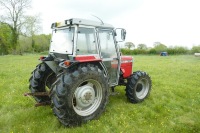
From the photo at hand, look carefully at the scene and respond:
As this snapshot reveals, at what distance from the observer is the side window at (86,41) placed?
481 centimetres

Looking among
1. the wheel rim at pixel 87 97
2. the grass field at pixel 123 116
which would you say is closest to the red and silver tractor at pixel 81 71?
the wheel rim at pixel 87 97

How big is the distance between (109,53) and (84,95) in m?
1.42

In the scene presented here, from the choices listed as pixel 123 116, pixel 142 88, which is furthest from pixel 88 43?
pixel 142 88

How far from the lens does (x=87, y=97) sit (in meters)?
4.77

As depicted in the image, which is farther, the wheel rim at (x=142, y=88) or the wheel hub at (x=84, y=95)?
the wheel rim at (x=142, y=88)

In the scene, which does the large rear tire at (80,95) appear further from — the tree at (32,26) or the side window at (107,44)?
the tree at (32,26)

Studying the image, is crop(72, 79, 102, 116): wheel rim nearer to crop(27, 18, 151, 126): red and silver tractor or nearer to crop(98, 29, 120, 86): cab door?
crop(27, 18, 151, 126): red and silver tractor

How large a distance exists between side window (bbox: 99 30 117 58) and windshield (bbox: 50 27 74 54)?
2.71 ft

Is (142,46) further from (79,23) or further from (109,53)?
(79,23)

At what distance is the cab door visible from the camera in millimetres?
5331

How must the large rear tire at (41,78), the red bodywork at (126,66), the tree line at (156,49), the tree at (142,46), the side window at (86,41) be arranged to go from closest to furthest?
the side window at (86,41), the large rear tire at (41,78), the red bodywork at (126,66), the tree line at (156,49), the tree at (142,46)

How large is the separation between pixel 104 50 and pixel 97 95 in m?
1.19

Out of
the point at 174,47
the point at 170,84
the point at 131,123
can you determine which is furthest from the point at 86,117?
the point at 174,47

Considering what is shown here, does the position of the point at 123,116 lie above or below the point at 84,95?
below
